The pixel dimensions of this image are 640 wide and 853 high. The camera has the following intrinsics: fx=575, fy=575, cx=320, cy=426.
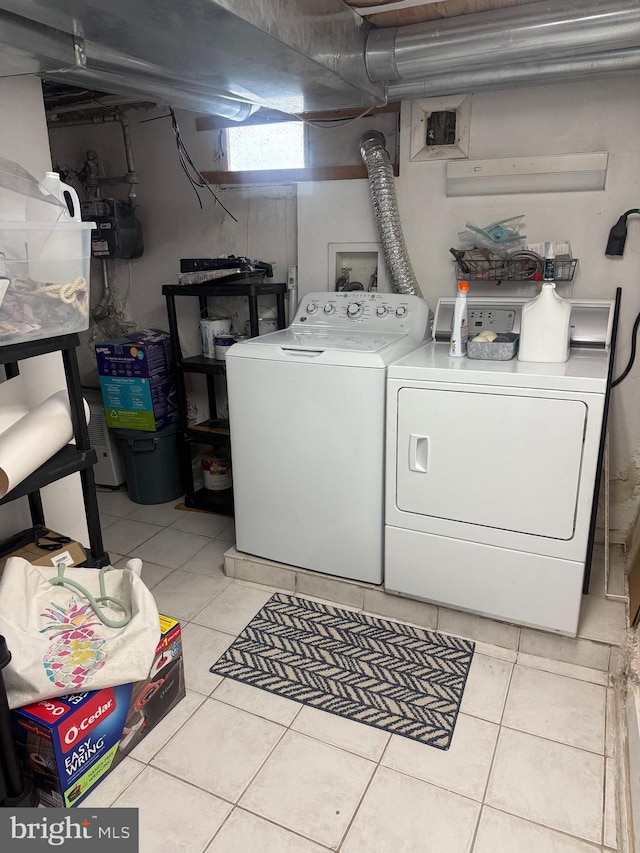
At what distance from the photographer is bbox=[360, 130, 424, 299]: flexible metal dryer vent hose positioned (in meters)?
2.60

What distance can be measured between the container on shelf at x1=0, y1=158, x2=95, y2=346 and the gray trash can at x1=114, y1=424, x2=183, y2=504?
1559mm

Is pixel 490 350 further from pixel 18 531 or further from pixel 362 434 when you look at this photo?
pixel 18 531

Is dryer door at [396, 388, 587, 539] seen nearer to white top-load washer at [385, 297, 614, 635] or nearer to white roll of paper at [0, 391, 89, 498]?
white top-load washer at [385, 297, 614, 635]

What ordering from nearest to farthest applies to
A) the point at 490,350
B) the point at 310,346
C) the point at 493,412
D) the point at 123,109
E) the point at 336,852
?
1. the point at 336,852
2. the point at 493,412
3. the point at 490,350
4. the point at 310,346
5. the point at 123,109

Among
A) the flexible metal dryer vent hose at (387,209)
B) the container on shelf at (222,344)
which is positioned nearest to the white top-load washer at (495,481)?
the flexible metal dryer vent hose at (387,209)

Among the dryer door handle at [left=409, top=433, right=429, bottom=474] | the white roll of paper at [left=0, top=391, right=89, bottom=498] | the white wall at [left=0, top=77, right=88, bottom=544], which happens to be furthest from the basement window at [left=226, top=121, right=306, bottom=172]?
the white roll of paper at [left=0, top=391, right=89, bottom=498]

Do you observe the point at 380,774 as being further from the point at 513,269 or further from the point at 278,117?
the point at 278,117

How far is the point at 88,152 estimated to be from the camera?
3389mm

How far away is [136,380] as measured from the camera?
3.12 m

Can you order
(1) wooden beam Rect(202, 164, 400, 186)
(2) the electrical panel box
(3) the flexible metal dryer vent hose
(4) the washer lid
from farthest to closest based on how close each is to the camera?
(2) the electrical panel box, (1) wooden beam Rect(202, 164, 400, 186), (3) the flexible metal dryer vent hose, (4) the washer lid

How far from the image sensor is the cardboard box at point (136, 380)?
3092mm

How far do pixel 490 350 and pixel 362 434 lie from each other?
555mm

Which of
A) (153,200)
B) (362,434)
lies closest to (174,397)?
(153,200)

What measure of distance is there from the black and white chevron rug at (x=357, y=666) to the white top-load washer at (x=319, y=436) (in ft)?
0.71
